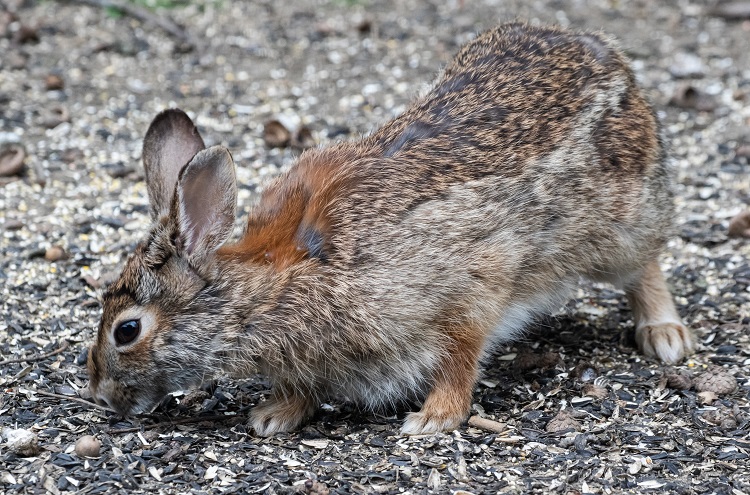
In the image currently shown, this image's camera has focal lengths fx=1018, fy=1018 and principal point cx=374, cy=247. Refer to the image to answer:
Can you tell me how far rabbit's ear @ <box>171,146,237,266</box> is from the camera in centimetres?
525

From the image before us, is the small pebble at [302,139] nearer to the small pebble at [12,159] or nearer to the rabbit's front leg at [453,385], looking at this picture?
the small pebble at [12,159]

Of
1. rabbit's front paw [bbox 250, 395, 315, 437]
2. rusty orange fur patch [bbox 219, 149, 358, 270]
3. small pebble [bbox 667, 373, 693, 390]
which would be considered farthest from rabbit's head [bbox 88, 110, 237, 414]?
small pebble [bbox 667, 373, 693, 390]

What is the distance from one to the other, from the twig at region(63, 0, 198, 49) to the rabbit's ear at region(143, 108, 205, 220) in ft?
18.0

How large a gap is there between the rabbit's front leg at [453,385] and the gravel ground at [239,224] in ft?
0.53

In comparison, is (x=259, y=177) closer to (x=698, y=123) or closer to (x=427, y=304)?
(x=427, y=304)

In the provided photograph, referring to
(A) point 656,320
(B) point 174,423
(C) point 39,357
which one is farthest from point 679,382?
(C) point 39,357

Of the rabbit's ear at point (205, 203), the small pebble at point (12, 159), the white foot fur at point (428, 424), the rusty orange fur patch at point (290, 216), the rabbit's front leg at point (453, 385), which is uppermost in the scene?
the rabbit's ear at point (205, 203)

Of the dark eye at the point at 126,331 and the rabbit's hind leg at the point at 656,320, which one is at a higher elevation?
the dark eye at the point at 126,331

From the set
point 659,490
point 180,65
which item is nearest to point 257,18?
point 180,65

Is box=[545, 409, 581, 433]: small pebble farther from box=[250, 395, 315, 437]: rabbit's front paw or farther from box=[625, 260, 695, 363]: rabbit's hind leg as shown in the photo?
box=[250, 395, 315, 437]: rabbit's front paw

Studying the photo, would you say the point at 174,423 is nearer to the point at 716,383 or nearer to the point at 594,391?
the point at 594,391

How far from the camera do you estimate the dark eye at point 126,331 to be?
209 inches

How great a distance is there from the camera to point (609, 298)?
24.9 ft

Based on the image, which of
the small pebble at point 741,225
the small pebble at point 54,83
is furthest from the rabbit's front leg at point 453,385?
the small pebble at point 54,83
